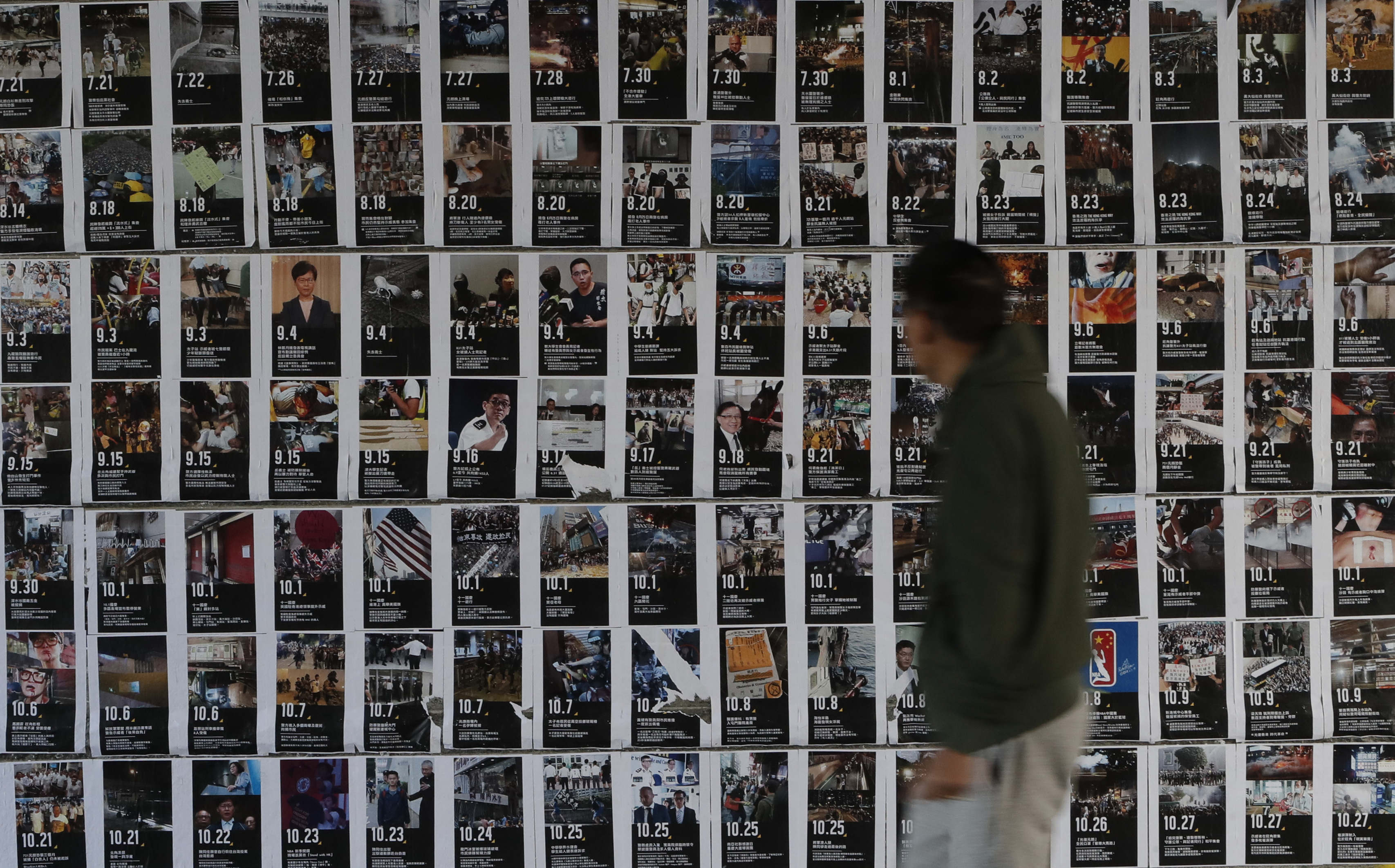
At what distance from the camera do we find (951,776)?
1260mm

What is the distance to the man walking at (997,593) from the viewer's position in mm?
1198

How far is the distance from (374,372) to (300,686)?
25.7 inches

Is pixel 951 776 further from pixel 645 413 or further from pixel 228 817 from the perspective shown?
pixel 228 817

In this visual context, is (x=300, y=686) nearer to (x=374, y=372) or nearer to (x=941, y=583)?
(x=374, y=372)

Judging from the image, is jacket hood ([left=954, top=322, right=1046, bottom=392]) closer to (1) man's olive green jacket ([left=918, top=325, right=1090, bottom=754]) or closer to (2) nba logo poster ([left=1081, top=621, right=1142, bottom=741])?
(1) man's olive green jacket ([left=918, top=325, right=1090, bottom=754])

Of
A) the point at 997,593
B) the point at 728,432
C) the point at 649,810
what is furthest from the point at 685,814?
the point at 997,593

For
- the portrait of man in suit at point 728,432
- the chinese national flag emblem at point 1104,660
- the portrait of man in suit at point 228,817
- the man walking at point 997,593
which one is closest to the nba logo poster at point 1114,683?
the chinese national flag emblem at point 1104,660

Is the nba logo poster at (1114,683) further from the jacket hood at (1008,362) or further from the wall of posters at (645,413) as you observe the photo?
the jacket hood at (1008,362)

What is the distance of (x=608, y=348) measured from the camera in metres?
2.12

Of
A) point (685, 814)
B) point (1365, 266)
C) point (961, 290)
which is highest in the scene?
point (1365, 266)

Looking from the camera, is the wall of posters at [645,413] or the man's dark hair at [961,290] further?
the wall of posters at [645,413]

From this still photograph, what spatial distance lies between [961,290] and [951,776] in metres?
0.58

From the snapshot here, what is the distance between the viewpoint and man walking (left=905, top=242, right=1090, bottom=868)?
3.93 ft

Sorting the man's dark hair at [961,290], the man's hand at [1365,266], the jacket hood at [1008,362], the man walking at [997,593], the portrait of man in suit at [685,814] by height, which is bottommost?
the portrait of man in suit at [685,814]
